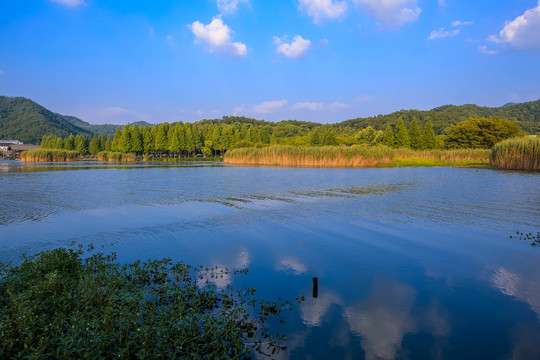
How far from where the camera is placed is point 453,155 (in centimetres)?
5131

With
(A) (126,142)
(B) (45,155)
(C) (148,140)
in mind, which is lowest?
(B) (45,155)

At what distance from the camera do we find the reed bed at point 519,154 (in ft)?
103

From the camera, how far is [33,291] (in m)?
5.05

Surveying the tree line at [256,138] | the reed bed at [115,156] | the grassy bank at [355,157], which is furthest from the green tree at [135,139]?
the grassy bank at [355,157]

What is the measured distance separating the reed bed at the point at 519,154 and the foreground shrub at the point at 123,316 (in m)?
35.0

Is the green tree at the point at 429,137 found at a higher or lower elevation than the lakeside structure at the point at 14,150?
higher

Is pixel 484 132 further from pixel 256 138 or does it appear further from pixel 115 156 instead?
pixel 115 156

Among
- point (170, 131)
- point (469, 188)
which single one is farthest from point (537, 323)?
point (170, 131)

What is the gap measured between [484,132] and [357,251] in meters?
72.4

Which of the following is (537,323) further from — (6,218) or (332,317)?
(6,218)

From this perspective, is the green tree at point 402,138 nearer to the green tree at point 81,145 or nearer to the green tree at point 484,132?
the green tree at point 484,132

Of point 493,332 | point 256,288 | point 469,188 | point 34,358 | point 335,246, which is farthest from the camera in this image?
point 469,188

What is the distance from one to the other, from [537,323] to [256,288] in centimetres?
436

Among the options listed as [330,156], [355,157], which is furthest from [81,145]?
[355,157]
